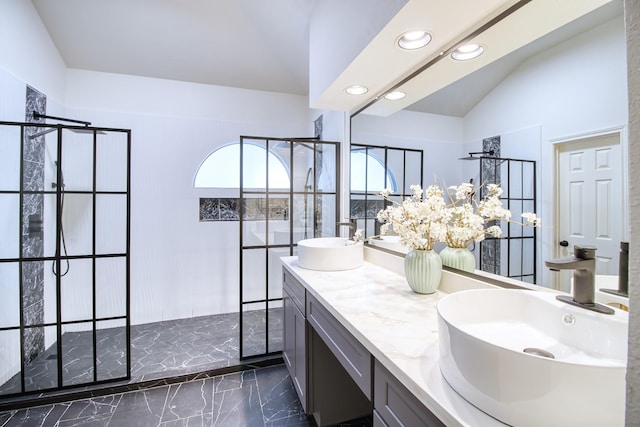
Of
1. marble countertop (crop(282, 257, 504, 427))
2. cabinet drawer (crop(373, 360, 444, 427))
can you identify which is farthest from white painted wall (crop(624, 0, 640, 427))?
cabinet drawer (crop(373, 360, 444, 427))

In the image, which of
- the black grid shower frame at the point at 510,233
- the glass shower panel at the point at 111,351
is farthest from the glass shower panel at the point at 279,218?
the black grid shower frame at the point at 510,233

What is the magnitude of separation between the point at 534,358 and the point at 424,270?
811 millimetres

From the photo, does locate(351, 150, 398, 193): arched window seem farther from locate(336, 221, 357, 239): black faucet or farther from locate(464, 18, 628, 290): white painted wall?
locate(464, 18, 628, 290): white painted wall

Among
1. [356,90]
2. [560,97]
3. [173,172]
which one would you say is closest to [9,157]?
[173,172]

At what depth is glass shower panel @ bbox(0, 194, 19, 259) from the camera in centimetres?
211

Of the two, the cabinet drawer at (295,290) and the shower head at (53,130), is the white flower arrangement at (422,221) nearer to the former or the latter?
the cabinet drawer at (295,290)

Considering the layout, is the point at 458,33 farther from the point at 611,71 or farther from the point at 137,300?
the point at 137,300

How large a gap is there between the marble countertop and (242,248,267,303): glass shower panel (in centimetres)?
124

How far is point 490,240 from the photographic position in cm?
125

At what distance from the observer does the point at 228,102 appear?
3.36 metres

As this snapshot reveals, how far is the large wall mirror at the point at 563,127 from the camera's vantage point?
2.78 feet

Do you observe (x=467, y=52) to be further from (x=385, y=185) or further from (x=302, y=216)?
(x=302, y=216)

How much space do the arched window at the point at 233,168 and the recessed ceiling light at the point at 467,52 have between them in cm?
218

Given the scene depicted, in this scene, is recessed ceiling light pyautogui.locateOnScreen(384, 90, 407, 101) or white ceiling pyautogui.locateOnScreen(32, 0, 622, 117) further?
white ceiling pyautogui.locateOnScreen(32, 0, 622, 117)
